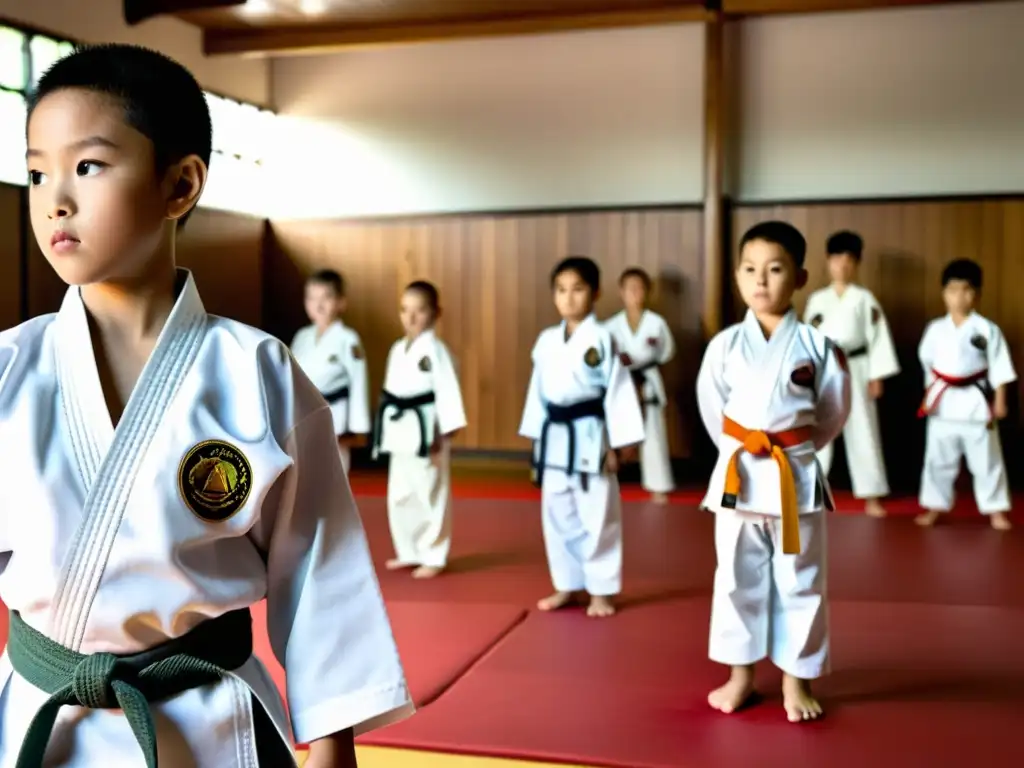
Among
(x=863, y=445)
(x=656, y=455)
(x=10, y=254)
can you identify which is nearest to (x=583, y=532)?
(x=656, y=455)

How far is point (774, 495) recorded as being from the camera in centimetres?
305

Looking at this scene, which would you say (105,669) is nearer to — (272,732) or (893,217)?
(272,732)

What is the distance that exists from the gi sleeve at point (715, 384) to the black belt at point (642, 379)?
154 inches

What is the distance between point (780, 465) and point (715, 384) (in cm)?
41

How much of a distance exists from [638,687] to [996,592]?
Answer: 2.20 metres

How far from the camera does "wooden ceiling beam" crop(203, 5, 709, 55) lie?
7.85 m

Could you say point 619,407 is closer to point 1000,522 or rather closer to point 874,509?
point 874,509

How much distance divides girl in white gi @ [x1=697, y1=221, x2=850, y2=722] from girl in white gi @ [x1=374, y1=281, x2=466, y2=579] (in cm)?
209

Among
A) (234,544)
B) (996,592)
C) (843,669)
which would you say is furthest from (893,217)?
(234,544)

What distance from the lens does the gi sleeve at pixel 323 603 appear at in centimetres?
117

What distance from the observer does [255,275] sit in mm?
9211

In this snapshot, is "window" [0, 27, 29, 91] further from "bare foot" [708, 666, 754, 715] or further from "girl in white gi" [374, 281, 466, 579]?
"bare foot" [708, 666, 754, 715]

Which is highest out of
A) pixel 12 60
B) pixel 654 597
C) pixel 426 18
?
pixel 426 18

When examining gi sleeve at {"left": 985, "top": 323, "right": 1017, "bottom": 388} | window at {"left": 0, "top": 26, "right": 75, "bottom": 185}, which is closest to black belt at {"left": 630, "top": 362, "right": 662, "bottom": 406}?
gi sleeve at {"left": 985, "top": 323, "right": 1017, "bottom": 388}
